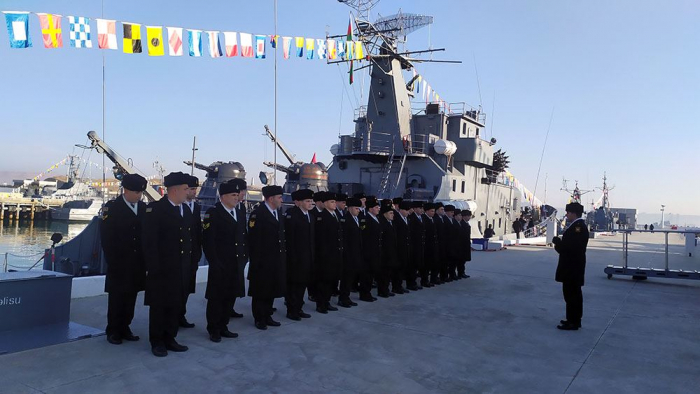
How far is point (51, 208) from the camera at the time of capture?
57.8 metres

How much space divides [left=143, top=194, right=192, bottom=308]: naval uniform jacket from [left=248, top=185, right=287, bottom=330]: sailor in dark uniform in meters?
1.06

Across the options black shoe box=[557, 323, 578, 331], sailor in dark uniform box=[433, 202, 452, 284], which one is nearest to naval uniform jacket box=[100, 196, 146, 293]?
black shoe box=[557, 323, 578, 331]

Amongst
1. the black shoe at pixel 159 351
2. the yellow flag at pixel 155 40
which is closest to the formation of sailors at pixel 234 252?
the black shoe at pixel 159 351

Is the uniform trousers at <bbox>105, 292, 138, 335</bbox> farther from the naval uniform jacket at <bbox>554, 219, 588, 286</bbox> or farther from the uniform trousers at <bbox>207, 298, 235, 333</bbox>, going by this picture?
the naval uniform jacket at <bbox>554, 219, 588, 286</bbox>

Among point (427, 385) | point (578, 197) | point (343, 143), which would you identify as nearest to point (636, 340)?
point (427, 385)

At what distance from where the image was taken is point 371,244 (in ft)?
24.6

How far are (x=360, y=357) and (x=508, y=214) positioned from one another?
21789 millimetres

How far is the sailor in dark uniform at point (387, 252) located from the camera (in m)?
7.77

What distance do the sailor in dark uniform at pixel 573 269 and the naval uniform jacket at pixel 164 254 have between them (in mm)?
4529

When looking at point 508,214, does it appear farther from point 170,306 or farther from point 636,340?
point 170,306

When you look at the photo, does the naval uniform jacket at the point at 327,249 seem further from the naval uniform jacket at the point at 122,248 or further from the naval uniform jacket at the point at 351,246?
the naval uniform jacket at the point at 122,248

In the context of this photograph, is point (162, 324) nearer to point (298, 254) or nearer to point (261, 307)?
point (261, 307)

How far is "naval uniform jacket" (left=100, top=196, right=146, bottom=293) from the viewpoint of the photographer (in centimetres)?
473

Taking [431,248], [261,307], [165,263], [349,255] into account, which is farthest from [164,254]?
[431,248]
